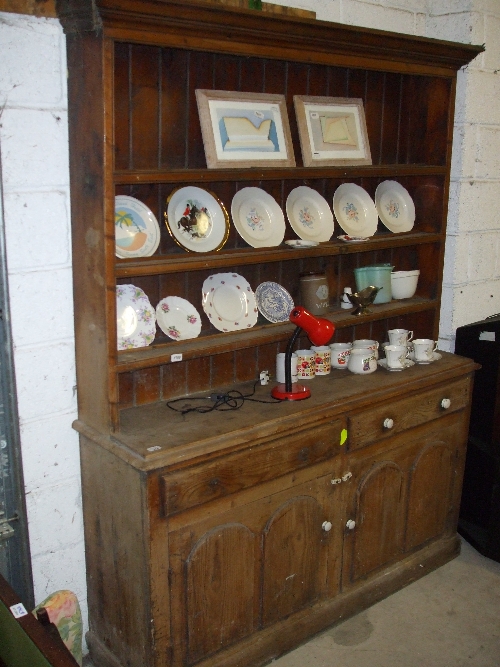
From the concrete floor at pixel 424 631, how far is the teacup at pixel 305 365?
88 centimetres

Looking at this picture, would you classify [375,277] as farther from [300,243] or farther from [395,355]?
[300,243]

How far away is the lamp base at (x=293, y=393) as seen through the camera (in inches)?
88.3

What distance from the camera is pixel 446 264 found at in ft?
9.81

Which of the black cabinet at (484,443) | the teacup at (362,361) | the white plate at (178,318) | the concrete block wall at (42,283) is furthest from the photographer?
the black cabinet at (484,443)

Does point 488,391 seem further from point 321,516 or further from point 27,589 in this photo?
point 27,589

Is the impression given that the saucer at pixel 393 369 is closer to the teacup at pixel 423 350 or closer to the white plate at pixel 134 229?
the teacup at pixel 423 350

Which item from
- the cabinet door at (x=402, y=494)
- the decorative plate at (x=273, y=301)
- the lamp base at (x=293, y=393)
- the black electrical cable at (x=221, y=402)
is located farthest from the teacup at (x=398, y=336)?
the black electrical cable at (x=221, y=402)

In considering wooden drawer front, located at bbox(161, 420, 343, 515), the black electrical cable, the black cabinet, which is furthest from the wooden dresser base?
the black electrical cable

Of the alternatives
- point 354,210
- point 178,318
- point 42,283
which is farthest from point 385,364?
point 42,283

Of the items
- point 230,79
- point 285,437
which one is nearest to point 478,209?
point 230,79

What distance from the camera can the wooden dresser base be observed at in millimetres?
2168

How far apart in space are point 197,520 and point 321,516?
1.70 feet

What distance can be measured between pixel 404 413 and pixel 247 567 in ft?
2.61

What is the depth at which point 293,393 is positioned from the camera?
7.38 feet
